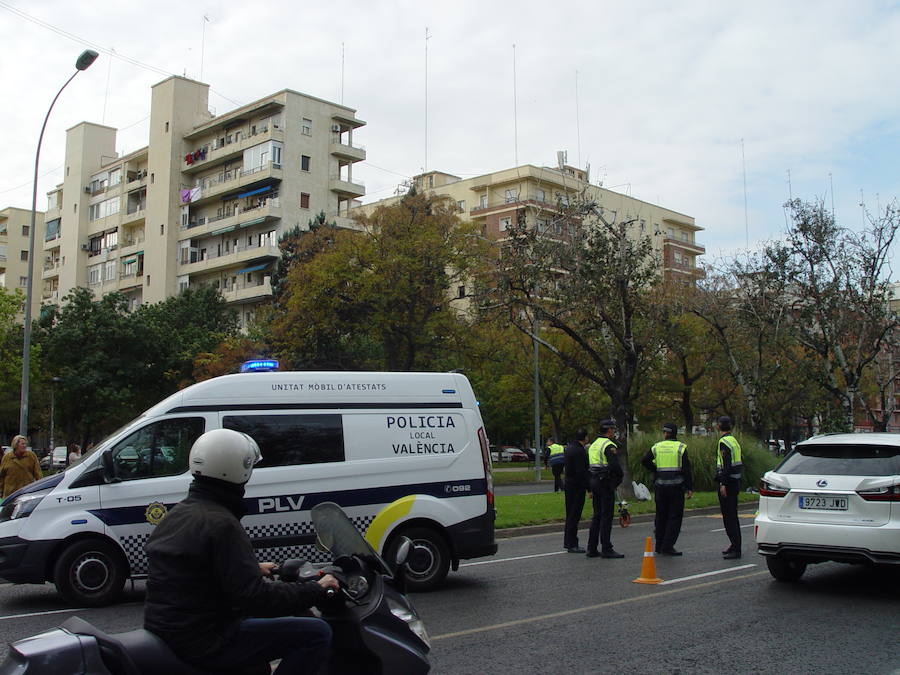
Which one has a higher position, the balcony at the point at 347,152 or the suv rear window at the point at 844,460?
the balcony at the point at 347,152

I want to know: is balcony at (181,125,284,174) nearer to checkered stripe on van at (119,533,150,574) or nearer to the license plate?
checkered stripe on van at (119,533,150,574)

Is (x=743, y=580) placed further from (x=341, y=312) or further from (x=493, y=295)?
(x=341, y=312)

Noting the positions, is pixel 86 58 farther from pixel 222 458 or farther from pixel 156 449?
pixel 222 458

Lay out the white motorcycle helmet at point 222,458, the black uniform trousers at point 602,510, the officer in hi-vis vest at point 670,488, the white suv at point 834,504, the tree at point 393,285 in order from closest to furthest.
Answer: the white motorcycle helmet at point 222,458, the white suv at point 834,504, the black uniform trousers at point 602,510, the officer in hi-vis vest at point 670,488, the tree at point 393,285

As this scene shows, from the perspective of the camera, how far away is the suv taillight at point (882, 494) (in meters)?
8.56

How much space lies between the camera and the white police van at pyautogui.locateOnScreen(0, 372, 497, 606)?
8.86m

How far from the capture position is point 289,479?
9211 mm

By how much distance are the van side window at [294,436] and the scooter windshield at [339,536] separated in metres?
5.20

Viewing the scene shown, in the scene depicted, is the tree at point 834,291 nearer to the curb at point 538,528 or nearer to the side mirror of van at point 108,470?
the curb at point 538,528

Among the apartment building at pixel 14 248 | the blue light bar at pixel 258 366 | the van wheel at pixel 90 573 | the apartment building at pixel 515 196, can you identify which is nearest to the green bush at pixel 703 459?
the blue light bar at pixel 258 366

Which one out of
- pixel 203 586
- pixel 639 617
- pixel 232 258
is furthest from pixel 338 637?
pixel 232 258

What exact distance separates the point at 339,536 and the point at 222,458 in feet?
2.48

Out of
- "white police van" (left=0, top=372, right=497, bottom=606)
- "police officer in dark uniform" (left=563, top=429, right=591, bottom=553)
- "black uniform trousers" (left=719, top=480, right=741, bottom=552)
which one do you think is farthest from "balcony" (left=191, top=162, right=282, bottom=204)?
"white police van" (left=0, top=372, right=497, bottom=606)

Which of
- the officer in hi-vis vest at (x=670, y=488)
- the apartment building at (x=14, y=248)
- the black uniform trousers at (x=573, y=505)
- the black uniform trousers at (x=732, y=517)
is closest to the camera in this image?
the black uniform trousers at (x=732, y=517)
